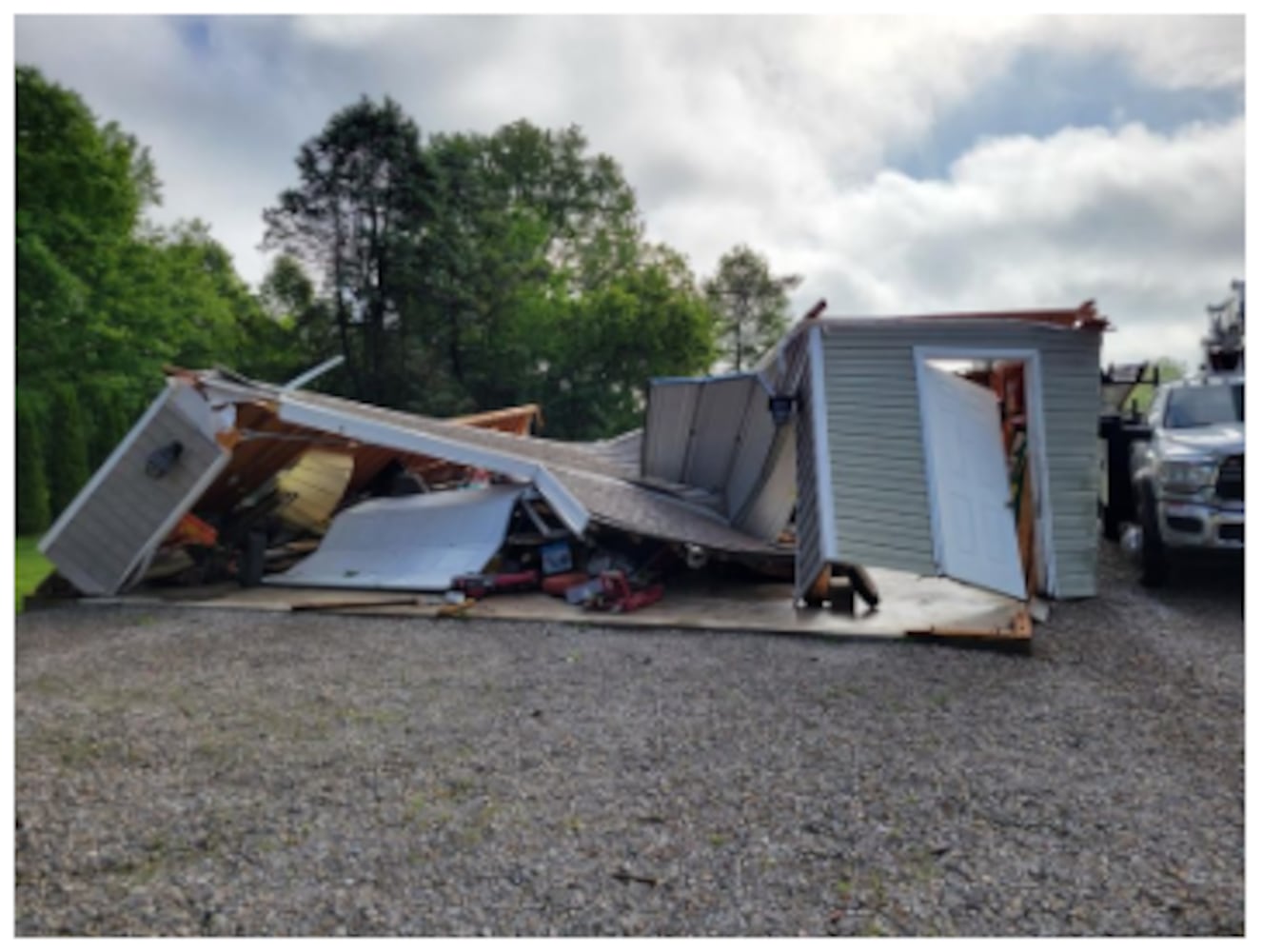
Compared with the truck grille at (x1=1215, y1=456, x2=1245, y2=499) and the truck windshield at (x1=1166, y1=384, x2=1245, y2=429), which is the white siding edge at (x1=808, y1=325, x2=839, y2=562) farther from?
the truck windshield at (x1=1166, y1=384, x2=1245, y2=429)

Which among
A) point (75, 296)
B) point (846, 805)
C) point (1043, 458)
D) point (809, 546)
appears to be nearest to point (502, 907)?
point (846, 805)

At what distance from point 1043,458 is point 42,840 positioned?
26.9 feet

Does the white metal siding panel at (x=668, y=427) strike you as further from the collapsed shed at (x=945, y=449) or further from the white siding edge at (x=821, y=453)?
the white siding edge at (x=821, y=453)

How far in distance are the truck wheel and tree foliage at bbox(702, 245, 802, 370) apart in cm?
2833

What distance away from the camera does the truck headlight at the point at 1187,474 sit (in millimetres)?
7754

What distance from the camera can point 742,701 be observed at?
5.24 m

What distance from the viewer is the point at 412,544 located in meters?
10.1

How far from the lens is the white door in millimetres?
7340

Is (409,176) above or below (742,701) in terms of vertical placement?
above

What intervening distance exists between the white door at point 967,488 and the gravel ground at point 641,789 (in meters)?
0.84

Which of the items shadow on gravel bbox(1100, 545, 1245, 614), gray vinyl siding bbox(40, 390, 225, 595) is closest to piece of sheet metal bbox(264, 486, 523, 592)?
gray vinyl siding bbox(40, 390, 225, 595)

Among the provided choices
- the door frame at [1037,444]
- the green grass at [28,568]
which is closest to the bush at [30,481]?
the green grass at [28,568]

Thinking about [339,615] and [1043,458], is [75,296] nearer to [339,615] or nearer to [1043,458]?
[339,615]

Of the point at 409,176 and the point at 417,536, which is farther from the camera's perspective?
the point at 409,176
